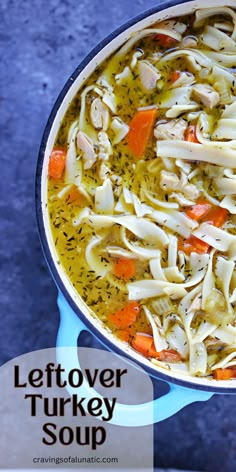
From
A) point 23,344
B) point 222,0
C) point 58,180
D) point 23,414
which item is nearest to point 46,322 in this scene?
point 23,344

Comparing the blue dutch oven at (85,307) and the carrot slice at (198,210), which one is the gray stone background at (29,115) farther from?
the carrot slice at (198,210)

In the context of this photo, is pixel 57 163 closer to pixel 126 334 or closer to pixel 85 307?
pixel 85 307

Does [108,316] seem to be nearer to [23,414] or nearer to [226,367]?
[226,367]

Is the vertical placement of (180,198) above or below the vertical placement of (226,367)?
above

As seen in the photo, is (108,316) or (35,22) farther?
(35,22)

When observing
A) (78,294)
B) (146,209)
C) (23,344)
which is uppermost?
(146,209)

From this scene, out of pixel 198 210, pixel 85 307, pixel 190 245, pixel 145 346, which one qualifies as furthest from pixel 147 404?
pixel 198 210
